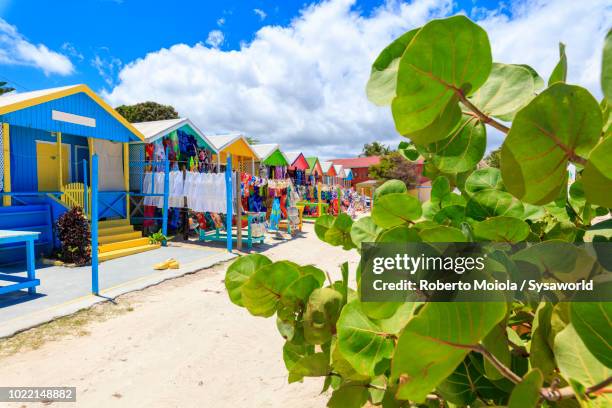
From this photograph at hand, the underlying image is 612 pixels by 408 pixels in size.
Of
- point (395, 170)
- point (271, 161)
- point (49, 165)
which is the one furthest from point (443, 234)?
point (395, 170)

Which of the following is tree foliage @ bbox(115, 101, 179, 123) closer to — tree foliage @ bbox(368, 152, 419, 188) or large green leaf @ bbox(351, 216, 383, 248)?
tree foliage @ bbox(368, 152, 419, 188)

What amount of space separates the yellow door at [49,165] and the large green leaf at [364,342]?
419 inches

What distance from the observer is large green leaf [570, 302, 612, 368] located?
36 centimetres

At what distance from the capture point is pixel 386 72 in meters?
0.52

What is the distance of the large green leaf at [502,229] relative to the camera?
1.88 ft

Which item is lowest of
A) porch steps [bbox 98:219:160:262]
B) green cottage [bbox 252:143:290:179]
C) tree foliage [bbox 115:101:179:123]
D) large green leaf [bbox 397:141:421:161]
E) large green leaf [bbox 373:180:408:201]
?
porch steps [bbox 98:219:160:262]

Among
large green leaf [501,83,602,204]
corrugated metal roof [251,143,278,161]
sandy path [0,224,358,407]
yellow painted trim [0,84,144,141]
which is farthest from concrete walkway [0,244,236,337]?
corrugated metal roof [251,143,278,161]

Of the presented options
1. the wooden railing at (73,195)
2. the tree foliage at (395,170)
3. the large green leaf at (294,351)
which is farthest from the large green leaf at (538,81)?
the tree foliage at (395,170)

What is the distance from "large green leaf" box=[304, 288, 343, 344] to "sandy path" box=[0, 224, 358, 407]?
2813mm

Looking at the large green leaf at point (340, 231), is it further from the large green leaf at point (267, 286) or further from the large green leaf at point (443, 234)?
the large green leaf at point (443, 234)

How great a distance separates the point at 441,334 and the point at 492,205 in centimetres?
46

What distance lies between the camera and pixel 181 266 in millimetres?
8070

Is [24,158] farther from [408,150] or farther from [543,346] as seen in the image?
[543,346]

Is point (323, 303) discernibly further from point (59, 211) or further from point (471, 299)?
point (59, 211)
